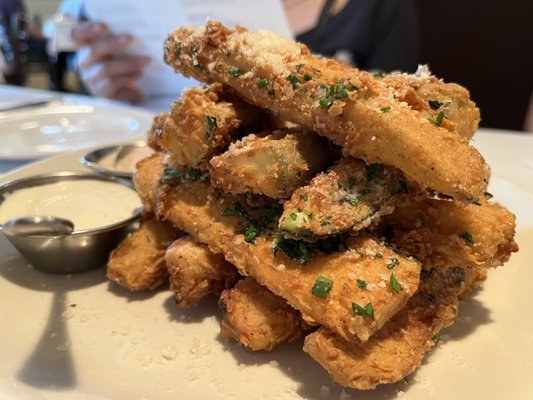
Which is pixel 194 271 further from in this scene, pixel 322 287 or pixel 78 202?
pixel 78 202

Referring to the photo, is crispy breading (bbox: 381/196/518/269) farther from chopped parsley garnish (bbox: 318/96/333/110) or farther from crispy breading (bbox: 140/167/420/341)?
chopped parsley garnish (bbox: 318/96/333/110)

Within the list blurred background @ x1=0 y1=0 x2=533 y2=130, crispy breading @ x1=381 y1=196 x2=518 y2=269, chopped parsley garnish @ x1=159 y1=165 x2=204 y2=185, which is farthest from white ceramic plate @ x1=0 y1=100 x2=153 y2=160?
blurred background @ x1=0 y1=0 x2=533 y2=130

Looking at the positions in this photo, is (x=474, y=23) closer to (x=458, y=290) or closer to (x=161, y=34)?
(x=161, y=34)

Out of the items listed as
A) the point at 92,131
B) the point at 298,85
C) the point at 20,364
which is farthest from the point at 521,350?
the point at 92,131

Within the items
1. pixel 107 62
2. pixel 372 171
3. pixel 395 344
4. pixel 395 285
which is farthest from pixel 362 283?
pixel 107 62

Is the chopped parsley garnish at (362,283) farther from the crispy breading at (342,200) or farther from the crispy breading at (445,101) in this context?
the crispy breading at (445,101)
